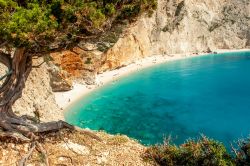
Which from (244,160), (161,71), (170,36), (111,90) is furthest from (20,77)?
(170,36)

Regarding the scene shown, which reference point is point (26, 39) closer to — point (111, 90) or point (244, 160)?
point (244, 160)

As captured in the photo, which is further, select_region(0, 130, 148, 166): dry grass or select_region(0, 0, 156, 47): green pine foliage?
select_region(0, 130, 148, 166): dry grass

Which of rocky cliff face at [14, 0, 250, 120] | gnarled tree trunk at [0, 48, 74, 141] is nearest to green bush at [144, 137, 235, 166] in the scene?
gnarled tree trunk at [0, 48, 74, 141]

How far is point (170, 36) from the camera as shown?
373 ft

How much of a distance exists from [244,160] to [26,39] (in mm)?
12270

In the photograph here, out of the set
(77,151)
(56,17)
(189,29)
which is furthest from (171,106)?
(189,29)

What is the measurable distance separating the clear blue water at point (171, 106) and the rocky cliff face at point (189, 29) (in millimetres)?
14186

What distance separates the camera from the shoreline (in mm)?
51884

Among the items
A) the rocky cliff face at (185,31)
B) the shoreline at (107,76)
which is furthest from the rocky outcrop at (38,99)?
the rocky cliff face at (185,31)

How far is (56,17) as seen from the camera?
1166 cm

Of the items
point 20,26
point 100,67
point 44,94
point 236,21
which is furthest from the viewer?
point 236,21

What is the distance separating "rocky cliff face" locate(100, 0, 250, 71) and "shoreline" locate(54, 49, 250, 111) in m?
2.40

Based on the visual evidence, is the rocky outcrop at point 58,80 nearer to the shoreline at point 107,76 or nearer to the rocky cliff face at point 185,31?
the shoreline at point 107,76

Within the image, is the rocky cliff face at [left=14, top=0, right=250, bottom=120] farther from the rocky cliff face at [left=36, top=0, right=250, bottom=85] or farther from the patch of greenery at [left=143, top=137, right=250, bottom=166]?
the patch of greenery at [left=143, top=137, right=250, bottom=166]
